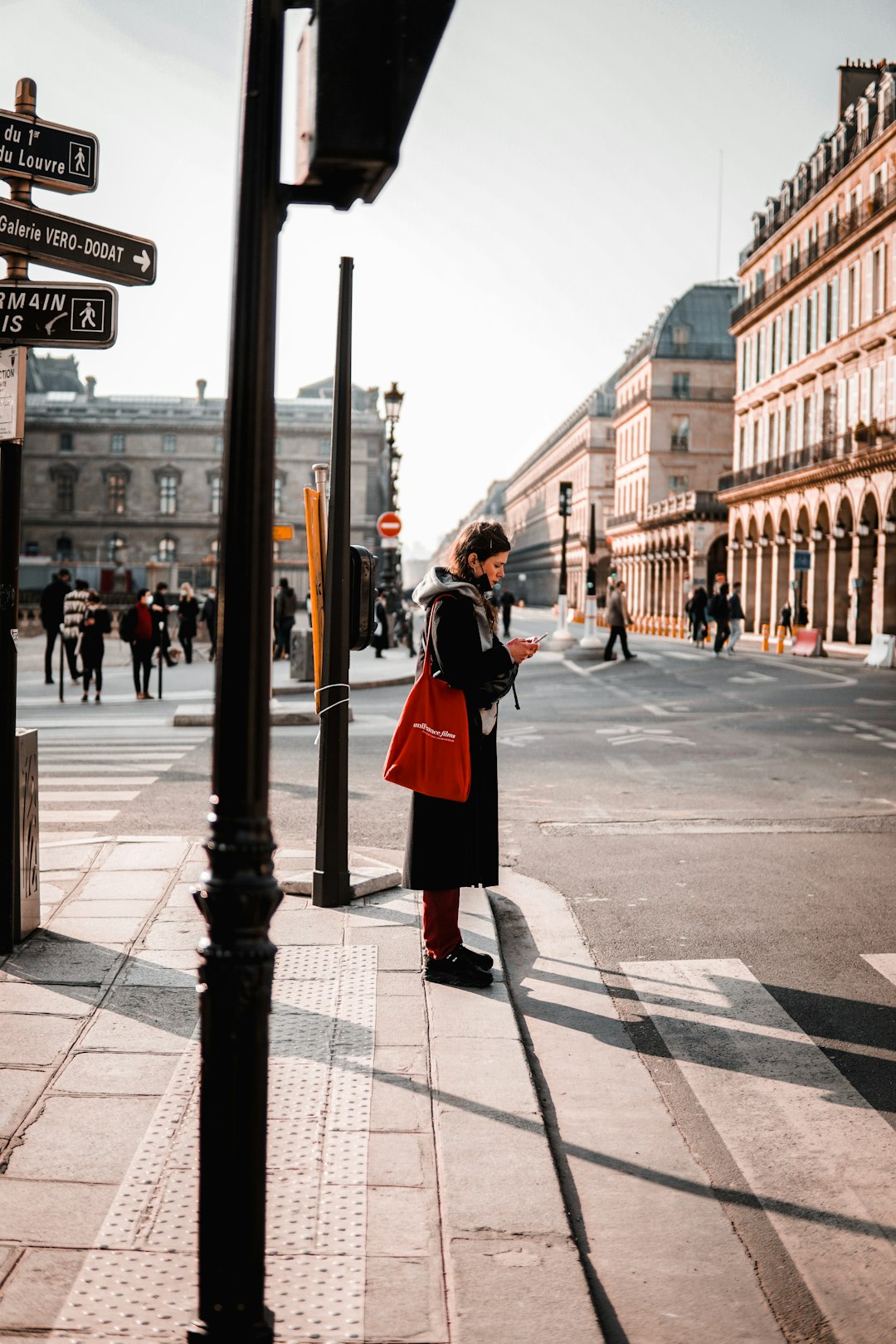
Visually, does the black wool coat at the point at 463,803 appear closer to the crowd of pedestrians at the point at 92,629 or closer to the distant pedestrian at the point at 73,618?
the crowd of pedestrians at the point at 92,629

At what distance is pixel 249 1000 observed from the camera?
2277 millimetres

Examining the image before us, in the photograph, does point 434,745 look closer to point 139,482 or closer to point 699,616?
point 699,616

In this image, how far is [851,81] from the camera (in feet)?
169

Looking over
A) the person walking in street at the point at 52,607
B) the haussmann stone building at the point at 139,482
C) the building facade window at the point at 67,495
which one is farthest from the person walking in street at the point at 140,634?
the building facade window at the point at 67,495

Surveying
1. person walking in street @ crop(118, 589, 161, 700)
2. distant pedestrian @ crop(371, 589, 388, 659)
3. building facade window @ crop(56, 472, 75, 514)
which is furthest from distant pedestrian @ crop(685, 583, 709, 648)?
building facade window @ crop(56, 472, 75, 514)

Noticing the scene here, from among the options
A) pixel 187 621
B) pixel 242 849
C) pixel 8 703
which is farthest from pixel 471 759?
pixel 187 621

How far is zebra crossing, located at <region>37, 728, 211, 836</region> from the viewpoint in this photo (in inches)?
354

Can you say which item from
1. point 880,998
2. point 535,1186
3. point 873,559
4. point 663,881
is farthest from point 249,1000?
point 873,559

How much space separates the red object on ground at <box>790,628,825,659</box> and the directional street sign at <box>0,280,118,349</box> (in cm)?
3087

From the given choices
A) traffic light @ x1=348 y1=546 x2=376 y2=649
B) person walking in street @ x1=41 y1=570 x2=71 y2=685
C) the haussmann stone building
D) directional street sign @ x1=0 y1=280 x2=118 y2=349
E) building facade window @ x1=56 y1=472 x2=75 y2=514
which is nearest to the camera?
directional street sign @ x1=0 y1=280 x2=118 y2=349

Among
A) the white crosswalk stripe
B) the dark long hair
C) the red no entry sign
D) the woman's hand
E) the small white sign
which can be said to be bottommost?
the white crosswalk stripe

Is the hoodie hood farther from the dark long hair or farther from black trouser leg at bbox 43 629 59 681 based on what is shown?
black trouser leg at bbox 43 629 59 681

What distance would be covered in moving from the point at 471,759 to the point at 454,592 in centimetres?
66

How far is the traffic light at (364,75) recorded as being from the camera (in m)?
2.22
